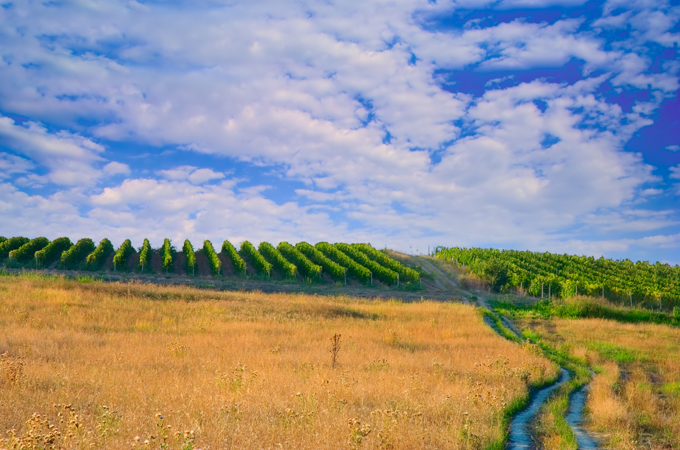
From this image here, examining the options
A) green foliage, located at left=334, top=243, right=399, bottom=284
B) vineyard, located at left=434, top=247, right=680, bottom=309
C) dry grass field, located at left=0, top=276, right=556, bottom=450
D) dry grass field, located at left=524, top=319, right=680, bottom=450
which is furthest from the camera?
green foliage, located at left=334, top=243, right=399, bottom=284

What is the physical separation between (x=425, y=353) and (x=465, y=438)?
915cm

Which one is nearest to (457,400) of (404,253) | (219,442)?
(219,442)

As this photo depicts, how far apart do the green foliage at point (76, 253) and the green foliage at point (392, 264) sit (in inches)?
1237

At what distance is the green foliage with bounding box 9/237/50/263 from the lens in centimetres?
4622

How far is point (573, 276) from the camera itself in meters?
53.7

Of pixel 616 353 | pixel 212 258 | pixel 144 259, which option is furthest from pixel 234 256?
pixel 616 353

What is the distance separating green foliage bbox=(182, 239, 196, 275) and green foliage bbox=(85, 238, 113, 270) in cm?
811

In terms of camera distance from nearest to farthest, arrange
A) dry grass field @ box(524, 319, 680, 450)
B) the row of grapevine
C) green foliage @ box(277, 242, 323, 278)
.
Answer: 1. dry grass field @ box(524, 319, 680, 450)
2. green foliage @ box(277, 242, 323, 278)
3. the row of grapevine

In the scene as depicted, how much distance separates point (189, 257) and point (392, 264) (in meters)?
22.3

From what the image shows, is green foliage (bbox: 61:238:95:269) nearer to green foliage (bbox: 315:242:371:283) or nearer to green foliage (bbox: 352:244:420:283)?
green foliage (bbox: 315:242:371:283)

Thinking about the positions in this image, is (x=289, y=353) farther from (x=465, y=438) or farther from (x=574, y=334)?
(x=574, y=334)

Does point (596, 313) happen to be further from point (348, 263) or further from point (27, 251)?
point (27, 251)

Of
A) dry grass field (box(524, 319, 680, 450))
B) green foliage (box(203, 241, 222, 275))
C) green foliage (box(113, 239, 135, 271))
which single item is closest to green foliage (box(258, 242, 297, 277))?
green foliage (box(203, 241, 222, 275))

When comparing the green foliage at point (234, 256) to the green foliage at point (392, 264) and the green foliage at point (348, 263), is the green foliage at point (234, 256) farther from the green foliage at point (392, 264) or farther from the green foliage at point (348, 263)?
the green foliage at point (392, 264)
